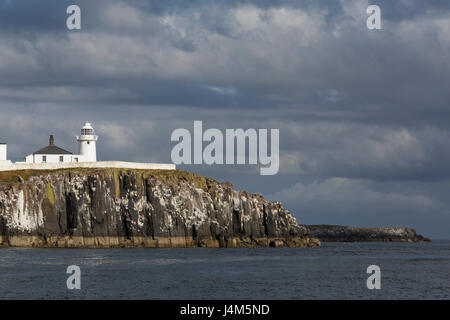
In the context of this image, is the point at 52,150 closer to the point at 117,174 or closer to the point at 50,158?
the point at 50,158

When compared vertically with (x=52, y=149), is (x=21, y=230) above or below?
below

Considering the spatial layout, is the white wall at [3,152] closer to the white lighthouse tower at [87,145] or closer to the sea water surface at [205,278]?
the white lighthouse tower at [87,145]

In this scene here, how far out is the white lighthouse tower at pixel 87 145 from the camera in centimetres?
14425

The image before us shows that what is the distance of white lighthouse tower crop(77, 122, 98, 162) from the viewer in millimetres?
144250

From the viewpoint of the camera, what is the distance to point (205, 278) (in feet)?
233

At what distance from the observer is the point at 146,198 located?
4838 inches

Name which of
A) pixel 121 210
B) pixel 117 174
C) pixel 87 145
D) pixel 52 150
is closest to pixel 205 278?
pixel 121 210

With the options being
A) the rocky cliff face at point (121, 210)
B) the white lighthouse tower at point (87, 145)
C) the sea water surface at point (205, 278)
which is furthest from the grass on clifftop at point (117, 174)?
the sea water surface at point (205, 278)

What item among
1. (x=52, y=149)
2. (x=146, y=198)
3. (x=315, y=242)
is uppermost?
(x=52, y=149)

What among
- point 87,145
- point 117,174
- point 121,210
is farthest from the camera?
point 87,145

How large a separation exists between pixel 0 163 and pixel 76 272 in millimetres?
68594

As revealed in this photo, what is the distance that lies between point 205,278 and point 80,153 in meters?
80.2
